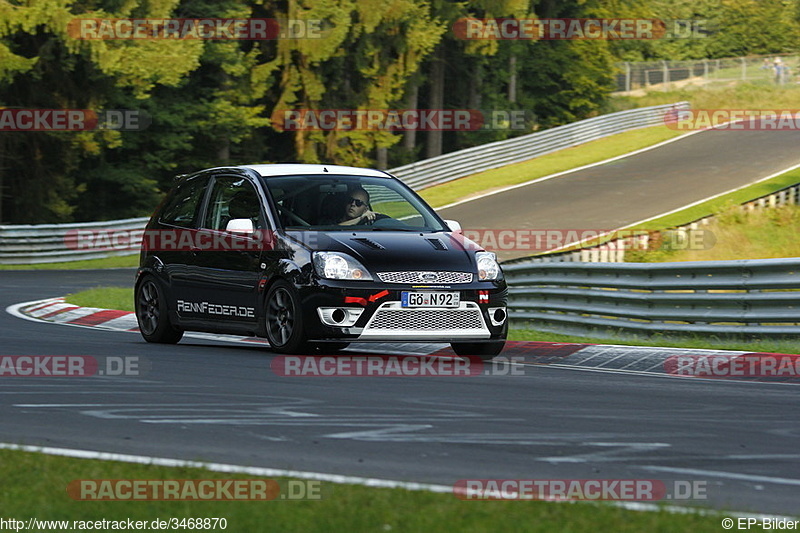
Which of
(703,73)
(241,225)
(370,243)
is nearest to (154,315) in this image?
(241,225)

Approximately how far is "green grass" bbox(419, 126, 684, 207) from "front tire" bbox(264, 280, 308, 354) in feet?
87.3

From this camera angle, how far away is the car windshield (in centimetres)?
1291

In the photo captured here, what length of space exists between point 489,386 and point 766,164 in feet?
109

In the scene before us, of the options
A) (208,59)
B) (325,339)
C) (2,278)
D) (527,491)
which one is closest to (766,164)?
(208,59)

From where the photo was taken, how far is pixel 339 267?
12039 mm

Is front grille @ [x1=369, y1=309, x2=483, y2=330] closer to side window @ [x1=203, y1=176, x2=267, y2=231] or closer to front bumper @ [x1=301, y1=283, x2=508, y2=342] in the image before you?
front bumper @ [x1=301, y1=283, x2=508, y2=342]

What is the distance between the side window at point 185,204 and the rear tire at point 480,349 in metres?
2.96

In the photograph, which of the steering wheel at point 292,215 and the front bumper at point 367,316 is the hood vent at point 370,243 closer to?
the front bumper at point 367,316

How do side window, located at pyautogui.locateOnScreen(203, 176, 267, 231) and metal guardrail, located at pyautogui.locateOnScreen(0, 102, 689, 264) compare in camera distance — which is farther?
metal guardrail, located at pyautogui.locateOnScreen(0, 102, 689, 264)

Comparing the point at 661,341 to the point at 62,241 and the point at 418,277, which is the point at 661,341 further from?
the point at 62,241

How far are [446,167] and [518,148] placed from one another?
181 inches

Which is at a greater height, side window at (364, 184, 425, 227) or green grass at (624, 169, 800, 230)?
side window at (364, 184, 425, 227)

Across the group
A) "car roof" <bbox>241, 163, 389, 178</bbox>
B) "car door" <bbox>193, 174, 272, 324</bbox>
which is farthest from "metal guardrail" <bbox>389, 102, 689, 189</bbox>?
"car door" <bbox>193, 174, 272, 324</bbox>

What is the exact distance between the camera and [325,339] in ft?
39.3
